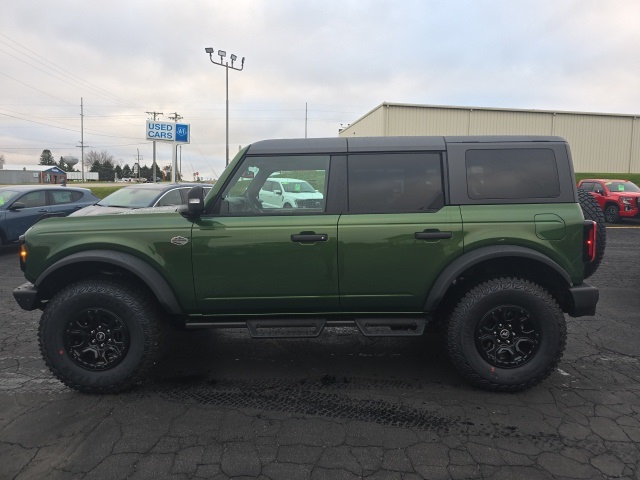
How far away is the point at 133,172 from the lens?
113 meters

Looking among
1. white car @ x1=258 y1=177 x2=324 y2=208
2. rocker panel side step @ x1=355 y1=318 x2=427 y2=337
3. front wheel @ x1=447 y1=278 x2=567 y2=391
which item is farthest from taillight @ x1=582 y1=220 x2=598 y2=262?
white car @ x1=258 y1=177 x2=324 y2=208

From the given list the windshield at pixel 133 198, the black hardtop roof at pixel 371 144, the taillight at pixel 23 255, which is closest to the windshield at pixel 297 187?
the black hardtop roof at pixel 371 144

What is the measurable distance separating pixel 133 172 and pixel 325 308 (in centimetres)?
12001

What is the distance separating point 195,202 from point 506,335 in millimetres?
2602

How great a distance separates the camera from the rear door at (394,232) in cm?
346

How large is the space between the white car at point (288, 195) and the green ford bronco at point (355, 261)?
0.07ft

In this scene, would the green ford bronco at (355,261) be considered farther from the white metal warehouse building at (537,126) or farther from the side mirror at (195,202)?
the white metal warehouse building at (537,126)

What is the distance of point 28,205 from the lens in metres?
10.5

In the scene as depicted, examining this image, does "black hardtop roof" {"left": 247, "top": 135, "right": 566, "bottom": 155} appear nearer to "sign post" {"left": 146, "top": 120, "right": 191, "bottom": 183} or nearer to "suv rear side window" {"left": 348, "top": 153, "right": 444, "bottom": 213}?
"suv rear side window" {"left": 348, "top": 153, "right": 444, "bottom": 213}

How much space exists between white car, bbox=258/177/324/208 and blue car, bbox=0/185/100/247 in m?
8.68

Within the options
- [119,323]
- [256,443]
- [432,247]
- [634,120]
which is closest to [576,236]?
[432,247]

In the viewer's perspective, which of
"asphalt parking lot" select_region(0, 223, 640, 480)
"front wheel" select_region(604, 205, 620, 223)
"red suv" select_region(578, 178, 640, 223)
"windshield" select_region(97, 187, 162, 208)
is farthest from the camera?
"front wheel" select_region(604, 205, 620, 223)

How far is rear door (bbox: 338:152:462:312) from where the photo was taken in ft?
11.3

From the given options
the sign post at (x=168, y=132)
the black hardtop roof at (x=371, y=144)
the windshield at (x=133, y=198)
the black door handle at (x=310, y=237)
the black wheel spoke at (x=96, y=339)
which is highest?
the sign post at (x=168, y=132)
